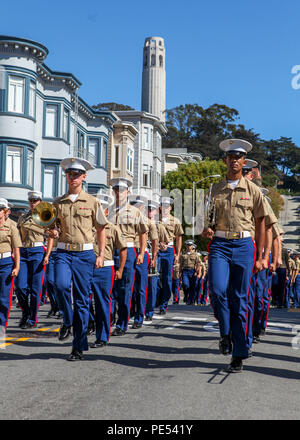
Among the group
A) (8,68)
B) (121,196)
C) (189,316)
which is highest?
(8,68)

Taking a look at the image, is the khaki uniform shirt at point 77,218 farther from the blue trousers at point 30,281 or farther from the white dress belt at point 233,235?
the blue trousers at point 30,281

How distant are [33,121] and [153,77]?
333ft

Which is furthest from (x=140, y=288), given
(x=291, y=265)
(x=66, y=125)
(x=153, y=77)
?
(x=153, y=77)

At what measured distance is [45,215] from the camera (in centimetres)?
808

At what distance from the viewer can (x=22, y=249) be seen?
11750 millimetres

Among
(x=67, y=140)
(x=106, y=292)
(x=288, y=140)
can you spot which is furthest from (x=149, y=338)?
(x=288, y=140)

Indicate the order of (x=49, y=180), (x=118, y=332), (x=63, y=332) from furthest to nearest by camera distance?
1. (x=49, y=180)
2. (x=118, y=332)
3. (x=63, y=332)

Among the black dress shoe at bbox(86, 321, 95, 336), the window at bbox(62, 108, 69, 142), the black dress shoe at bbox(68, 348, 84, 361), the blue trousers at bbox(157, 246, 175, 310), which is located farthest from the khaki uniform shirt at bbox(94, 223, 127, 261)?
the window at bbox(62, 108, 69, 142)

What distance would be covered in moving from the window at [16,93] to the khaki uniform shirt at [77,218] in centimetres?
2549

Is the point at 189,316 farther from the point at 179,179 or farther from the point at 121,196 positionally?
the point at 179,179

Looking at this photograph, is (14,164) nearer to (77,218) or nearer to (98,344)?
(98,344)

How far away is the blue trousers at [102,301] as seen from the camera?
873 cm

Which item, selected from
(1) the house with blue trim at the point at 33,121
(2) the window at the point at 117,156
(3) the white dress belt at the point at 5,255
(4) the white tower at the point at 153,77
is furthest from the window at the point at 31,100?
(4) the white tower at the point at 153,77

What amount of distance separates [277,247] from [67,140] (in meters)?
27.7
